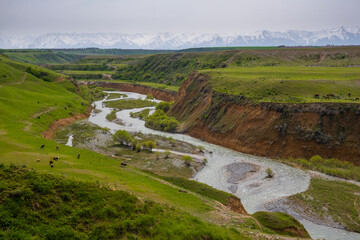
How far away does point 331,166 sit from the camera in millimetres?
42625

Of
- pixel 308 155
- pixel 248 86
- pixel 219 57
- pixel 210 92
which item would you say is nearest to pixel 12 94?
pixel 210 92

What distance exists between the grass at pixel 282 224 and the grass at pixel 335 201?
547 cm

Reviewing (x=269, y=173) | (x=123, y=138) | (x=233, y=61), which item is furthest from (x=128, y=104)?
(x=269, y=173)

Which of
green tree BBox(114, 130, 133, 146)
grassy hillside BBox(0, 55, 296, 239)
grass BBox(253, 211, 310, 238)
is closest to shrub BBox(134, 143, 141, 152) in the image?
green tree BBox(114, 130, 133, 146)

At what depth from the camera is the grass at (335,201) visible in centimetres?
2914

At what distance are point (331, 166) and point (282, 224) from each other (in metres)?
22.0

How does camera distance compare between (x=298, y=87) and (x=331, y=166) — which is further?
(x=298, y=87)

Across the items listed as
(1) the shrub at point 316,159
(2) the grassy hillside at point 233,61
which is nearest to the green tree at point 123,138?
(1) the shrub at point 316,159

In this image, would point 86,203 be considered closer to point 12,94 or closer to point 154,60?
point 12,94

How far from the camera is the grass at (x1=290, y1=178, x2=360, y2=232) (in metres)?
29.1

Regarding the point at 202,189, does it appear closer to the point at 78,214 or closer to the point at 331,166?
the point at 78,214

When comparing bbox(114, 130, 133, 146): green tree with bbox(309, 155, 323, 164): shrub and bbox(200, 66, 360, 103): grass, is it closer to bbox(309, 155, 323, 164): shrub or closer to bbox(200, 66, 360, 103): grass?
bbox(200, 66, 360, 103): grass

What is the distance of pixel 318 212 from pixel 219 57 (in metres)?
115

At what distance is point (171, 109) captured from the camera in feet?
291
